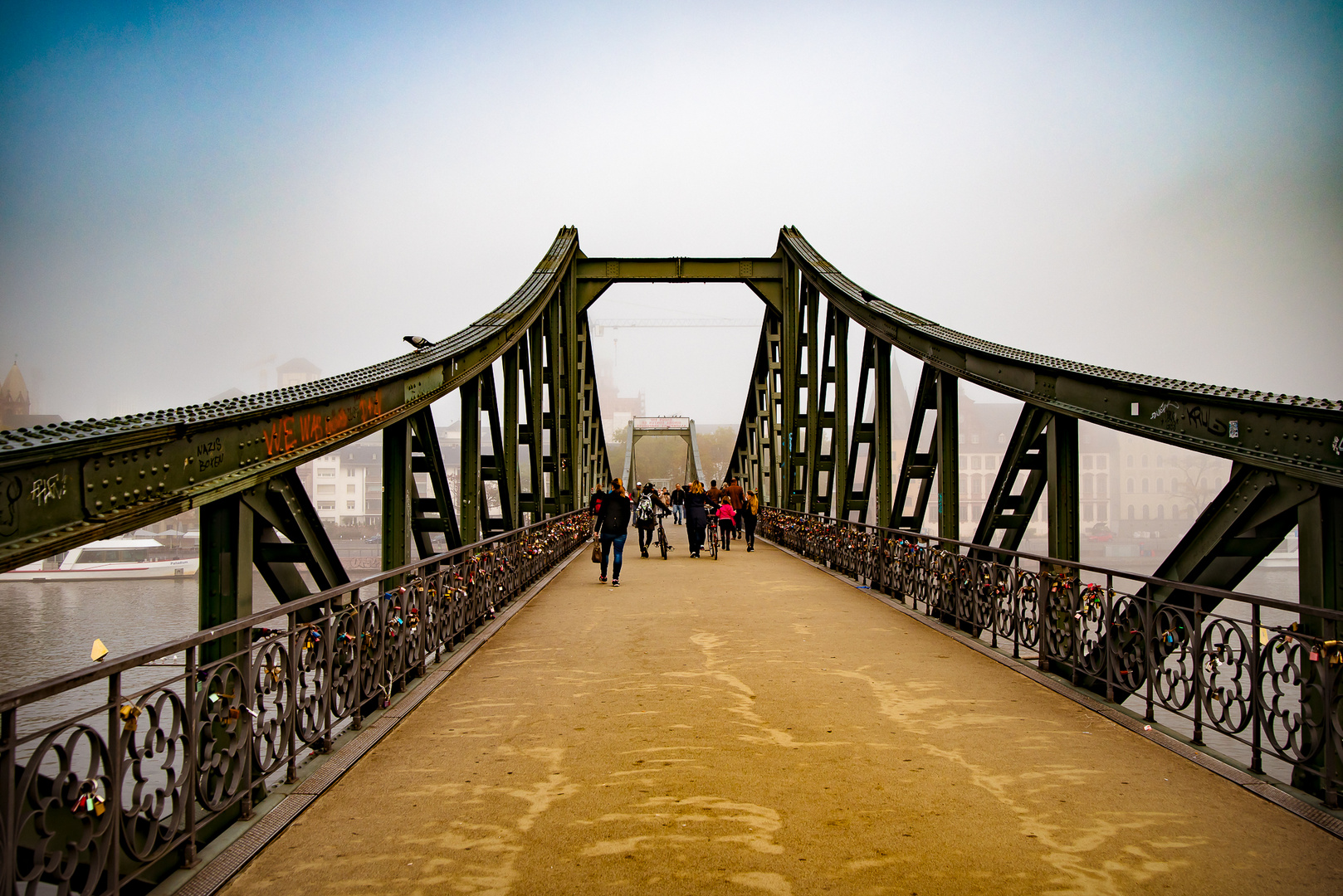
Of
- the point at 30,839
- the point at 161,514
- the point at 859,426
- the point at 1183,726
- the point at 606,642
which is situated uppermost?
the point at 859,426

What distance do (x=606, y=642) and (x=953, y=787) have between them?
3.89m

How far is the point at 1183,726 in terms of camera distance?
13.1 meters

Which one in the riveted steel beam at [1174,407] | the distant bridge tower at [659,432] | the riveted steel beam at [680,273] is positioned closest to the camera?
the riveted steel beam at [1174,407]

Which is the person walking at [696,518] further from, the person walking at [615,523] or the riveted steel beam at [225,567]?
the riveted steel beam at [225,567]

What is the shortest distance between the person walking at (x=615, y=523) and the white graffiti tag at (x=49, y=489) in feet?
28.6

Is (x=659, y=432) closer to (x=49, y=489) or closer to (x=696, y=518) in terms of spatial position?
(x=696, y=518)

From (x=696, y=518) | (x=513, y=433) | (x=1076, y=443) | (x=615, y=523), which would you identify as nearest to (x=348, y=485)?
(x=696, y=518)

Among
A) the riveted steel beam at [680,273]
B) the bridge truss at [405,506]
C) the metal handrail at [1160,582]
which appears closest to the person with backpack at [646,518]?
the riveted steel beam at [680,273]

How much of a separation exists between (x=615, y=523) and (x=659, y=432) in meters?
38.0

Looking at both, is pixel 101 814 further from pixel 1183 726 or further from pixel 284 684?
pixel 1183 726

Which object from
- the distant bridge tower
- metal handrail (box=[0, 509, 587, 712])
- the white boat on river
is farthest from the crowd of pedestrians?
the white boat on river

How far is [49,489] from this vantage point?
2678 millimetres

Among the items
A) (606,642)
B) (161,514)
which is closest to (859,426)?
(606,642)

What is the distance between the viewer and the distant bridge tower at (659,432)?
147ft
